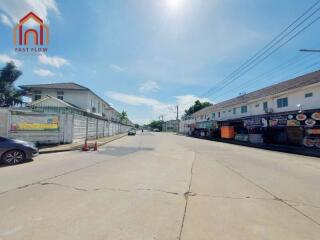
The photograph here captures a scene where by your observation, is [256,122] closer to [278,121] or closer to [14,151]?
[278,121]

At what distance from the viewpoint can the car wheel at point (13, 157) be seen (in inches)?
340

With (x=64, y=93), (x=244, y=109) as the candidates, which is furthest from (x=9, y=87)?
(x=244, y=109)

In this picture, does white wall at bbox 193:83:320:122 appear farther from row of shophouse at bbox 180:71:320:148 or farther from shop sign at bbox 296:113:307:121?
shop sign at bbox 296:113:307:121

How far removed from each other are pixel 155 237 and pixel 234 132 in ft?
104

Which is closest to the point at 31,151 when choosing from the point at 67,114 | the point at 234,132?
the point at 67,114

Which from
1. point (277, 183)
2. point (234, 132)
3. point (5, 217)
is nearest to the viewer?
point (5, 217)

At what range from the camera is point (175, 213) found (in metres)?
3.94

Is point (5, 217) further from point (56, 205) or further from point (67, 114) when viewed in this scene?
point (67, 114)

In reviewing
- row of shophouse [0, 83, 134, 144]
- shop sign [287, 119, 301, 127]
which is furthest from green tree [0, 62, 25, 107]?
shop sign [287, 119, 301, 127]

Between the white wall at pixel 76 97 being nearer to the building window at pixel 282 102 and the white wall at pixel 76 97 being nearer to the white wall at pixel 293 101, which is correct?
the white wall at pixel 293 101

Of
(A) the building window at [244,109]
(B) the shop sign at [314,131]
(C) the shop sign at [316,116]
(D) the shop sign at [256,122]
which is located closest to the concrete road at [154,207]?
(C) the shop sign at [316,116]

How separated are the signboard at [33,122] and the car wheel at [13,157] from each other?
5.89 meters

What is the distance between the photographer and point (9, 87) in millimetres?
40656

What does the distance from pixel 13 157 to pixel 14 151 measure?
272mm
